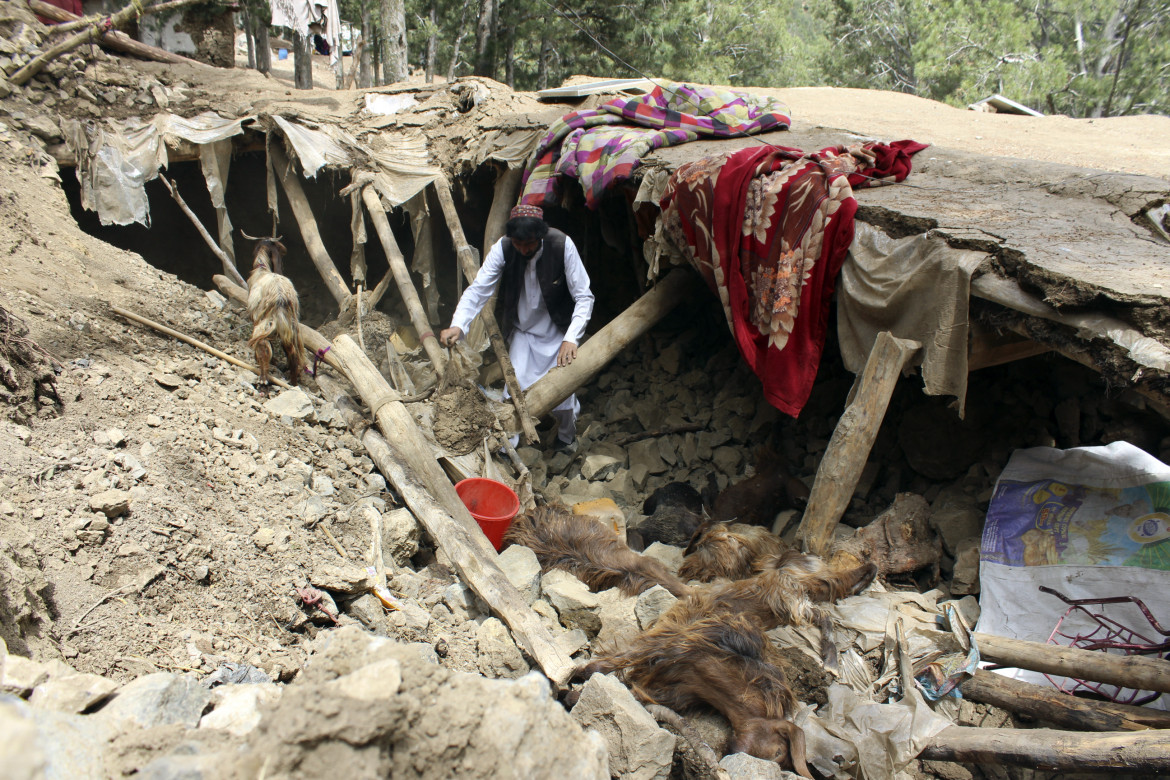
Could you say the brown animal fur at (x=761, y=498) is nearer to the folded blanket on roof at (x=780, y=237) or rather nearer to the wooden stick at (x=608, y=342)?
the folded blanket on roof at (x=780, y=237)

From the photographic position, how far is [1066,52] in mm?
17125

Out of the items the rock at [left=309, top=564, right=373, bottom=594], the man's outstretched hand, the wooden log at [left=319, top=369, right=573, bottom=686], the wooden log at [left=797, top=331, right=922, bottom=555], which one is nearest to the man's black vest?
the man's outstretched hand

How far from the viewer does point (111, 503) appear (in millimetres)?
2342

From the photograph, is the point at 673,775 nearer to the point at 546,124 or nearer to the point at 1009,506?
the point at 1009,506

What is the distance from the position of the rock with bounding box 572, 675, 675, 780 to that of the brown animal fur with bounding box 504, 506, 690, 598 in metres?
1.20

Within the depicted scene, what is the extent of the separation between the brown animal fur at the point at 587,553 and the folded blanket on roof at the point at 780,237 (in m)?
1.20

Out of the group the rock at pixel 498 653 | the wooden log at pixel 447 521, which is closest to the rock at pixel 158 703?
the rock at pixel 498 653

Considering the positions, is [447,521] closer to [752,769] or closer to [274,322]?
[752,769]

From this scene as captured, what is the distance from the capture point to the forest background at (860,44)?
1399cm

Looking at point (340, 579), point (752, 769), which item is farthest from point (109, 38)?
point (752, 769)

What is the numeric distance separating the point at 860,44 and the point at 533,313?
760 inches

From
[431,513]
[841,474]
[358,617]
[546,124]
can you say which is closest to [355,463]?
[431,513]

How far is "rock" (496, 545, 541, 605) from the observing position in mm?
3182

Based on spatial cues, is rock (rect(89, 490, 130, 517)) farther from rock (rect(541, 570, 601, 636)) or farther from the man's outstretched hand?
the man's outstretched hand
